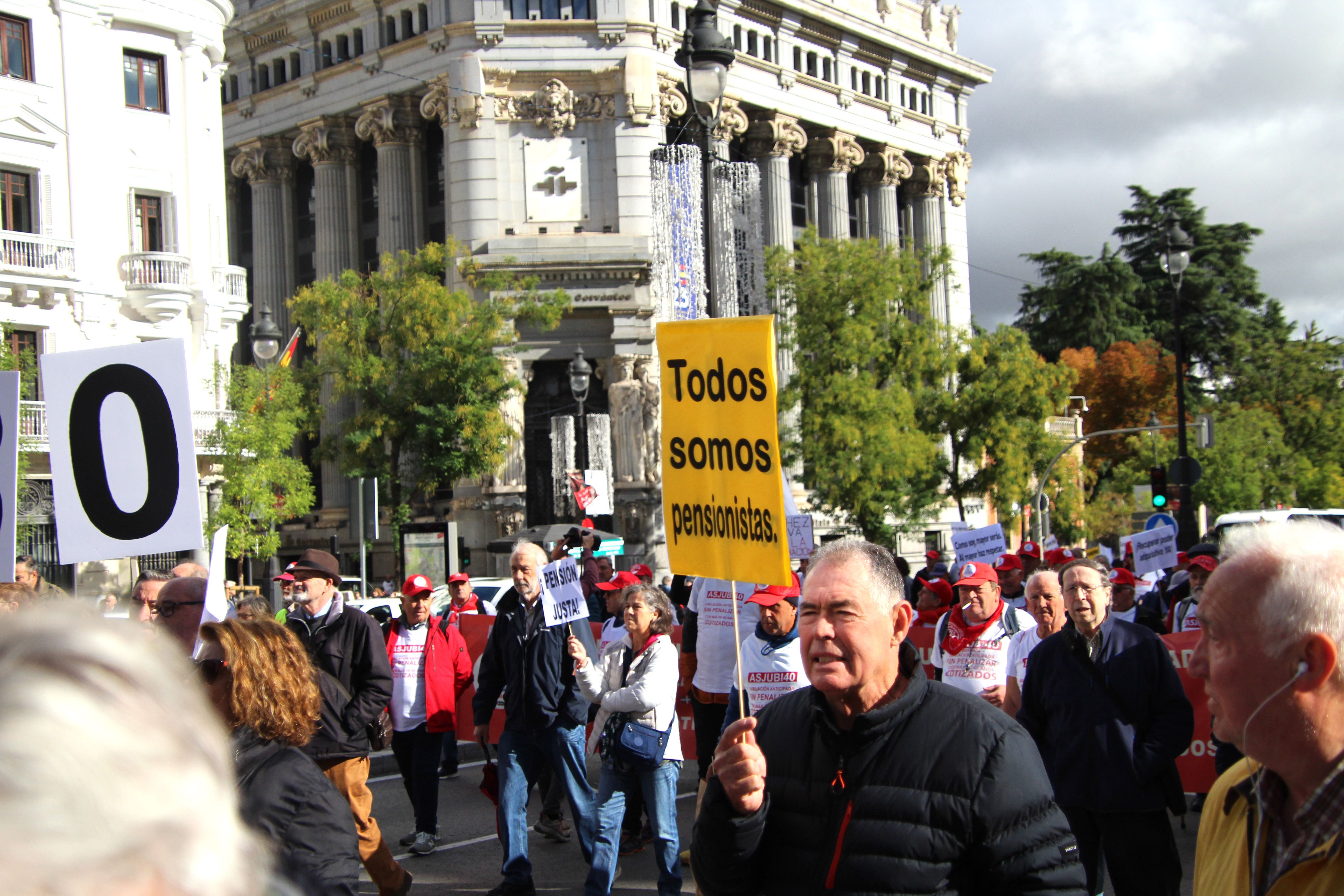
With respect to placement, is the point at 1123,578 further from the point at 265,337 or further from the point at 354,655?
the point at 265,337

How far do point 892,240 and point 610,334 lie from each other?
17.9 metres

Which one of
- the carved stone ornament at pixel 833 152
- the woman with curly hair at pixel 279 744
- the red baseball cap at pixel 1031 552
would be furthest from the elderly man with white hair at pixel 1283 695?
the carved stone ornament at pixel 833 152

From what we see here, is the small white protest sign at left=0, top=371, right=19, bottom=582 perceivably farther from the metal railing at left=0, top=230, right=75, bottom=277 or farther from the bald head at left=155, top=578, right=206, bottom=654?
the metal railing at left=0, top=230, right=75, bottom=277

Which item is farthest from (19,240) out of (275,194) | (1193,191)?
(1193,191)

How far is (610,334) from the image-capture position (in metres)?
38.6

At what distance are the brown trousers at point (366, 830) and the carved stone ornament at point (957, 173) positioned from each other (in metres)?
53.0

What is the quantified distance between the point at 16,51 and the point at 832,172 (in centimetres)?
3009

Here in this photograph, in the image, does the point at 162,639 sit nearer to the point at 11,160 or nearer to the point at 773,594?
the point at 773,594

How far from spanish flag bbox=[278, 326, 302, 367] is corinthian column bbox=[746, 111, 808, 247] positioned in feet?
58.5

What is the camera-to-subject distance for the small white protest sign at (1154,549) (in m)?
16.5

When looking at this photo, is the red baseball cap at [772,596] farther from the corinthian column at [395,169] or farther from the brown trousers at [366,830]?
the corinthian column at [395,169]

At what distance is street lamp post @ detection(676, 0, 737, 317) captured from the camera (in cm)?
1117

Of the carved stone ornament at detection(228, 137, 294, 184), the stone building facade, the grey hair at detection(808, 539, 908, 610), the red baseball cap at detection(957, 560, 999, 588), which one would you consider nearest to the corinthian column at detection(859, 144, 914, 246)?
the carved stone ornament at detection(228, 137, 294, 184)

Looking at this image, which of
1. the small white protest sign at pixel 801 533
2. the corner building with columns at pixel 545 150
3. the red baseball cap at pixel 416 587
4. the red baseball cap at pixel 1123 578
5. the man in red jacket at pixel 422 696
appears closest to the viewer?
the man in red jacket at pixel 422 696
